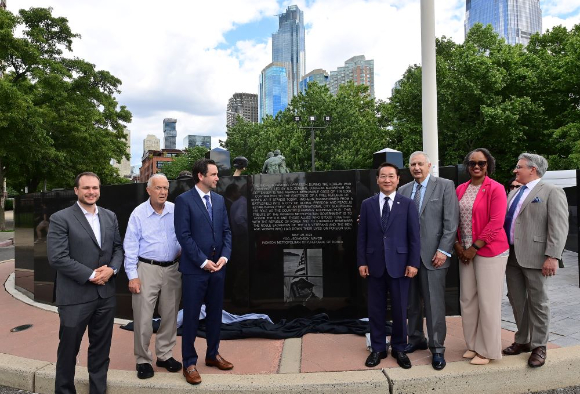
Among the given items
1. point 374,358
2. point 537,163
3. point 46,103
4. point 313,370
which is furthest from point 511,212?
point 46,103

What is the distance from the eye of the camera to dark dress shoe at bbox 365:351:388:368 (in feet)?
12.3

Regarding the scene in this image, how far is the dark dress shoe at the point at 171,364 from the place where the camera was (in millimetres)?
3760

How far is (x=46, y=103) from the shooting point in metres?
22.9

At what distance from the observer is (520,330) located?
13.1ft

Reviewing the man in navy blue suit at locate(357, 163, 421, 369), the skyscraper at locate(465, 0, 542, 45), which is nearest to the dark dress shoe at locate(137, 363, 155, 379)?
the man in navy blue suit at locate(357, 163, 421, 369)

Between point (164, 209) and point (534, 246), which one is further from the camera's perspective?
point (164, 209)

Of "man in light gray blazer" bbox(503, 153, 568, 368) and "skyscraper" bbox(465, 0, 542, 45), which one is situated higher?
"skyscraper" bbox(465, 0, 542, 45)

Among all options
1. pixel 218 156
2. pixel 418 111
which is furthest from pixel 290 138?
pixel 218 156

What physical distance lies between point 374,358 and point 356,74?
139019 millimetres

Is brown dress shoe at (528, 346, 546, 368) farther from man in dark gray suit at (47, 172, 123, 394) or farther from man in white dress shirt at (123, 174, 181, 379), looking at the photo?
man in dark gray suit at (47, 172, 123, 394)

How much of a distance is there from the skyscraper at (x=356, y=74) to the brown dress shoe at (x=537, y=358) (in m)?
127

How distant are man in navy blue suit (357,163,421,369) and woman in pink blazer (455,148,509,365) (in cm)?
55

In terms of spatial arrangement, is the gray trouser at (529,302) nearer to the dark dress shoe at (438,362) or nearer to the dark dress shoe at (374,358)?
the dark dress shoe at (438,362)

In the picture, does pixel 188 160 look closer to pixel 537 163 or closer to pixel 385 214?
pixel 385 214
